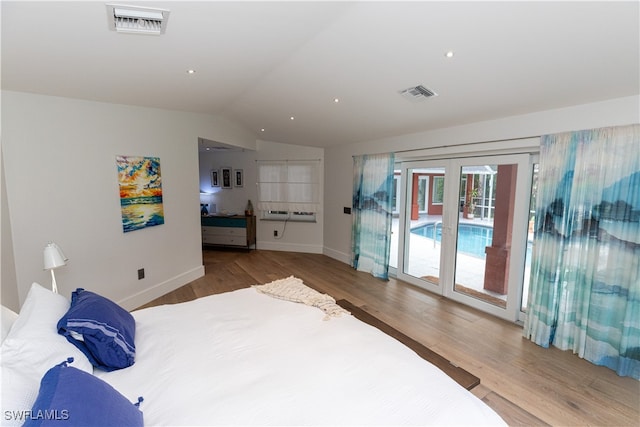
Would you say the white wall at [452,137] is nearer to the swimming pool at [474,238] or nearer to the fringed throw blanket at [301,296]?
the swimming pool at [474,238]

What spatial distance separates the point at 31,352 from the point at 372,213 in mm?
4231

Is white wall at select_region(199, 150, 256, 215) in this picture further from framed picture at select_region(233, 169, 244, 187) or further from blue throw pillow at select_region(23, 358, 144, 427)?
blue throw pillow at select_region(23, 358, 144, 427)

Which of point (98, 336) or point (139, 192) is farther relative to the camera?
point (139, 192)

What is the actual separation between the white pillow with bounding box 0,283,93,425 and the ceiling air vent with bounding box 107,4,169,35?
1.62 m

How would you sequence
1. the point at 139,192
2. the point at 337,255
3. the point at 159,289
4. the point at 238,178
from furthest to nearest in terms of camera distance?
1. the point at 238,178
2. the point at 337,255
3. the point at 159,289
4. the point at 139,192

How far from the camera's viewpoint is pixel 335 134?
15.8ft

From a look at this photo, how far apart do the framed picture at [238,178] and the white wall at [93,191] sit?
228 cm

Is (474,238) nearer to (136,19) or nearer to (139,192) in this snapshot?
(136,19)

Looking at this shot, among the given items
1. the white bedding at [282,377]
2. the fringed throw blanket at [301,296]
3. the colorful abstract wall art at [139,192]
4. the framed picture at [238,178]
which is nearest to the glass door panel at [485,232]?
the fringed throw blanket at [301,296]

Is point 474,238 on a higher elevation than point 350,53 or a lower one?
lower

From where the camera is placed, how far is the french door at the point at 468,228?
10.5 feet

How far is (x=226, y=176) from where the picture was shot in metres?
6.86

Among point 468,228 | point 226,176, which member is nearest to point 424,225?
point 468,228

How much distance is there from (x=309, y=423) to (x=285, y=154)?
5.54 metres
